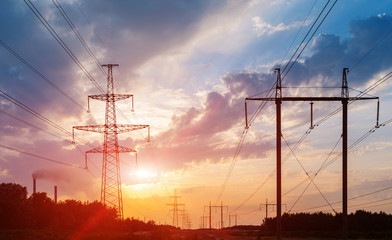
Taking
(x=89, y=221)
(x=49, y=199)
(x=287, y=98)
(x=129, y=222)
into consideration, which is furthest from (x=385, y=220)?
(x=287, y=98)

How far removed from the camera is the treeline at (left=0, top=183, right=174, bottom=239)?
92.8m

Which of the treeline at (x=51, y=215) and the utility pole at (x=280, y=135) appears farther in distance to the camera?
the treeline at (x=51, y=215)

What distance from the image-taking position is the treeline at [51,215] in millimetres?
92812

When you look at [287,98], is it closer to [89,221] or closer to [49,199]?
[89,221]

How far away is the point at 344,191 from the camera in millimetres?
35219

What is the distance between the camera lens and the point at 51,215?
107 meters

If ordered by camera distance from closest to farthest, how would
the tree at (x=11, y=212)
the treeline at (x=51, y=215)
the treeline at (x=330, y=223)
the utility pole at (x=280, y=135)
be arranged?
the utility pole at (x=280, y=135)
the tree at (x=11, y=212)
the treeline at (x=51, y=215)
the treeline at (x=330, y=223)

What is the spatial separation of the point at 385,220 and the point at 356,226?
8.77m

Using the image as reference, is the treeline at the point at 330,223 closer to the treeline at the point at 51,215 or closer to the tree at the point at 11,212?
the treeline at the point at 51,215

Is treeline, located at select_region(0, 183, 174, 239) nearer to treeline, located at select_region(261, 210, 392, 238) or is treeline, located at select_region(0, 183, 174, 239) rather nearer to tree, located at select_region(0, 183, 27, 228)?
tree, located at select_region(0, 183, 27, 228)

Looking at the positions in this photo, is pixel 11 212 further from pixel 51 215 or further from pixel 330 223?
pixel 330 223

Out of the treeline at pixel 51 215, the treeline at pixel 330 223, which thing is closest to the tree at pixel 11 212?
the treeline at pixel 51 215

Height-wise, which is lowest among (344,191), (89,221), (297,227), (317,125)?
(297,227)

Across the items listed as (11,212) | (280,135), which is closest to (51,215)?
(11,212)
